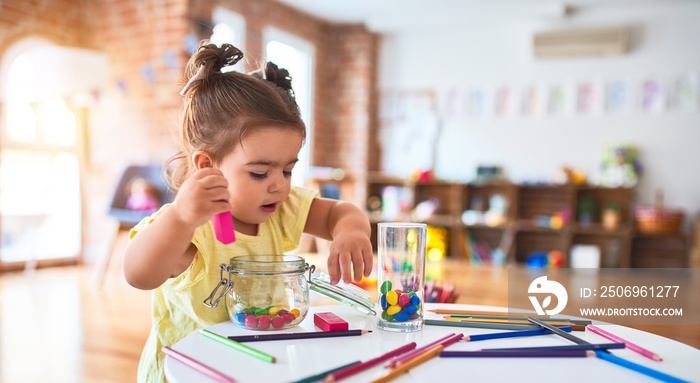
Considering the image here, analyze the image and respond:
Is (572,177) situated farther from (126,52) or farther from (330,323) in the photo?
(330,323)

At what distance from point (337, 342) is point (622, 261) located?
4.55 meters

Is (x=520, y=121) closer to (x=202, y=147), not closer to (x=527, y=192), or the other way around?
(x=527, y=192)

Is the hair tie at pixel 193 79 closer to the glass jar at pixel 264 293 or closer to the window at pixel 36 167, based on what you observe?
the glass jar at pixel 264 293

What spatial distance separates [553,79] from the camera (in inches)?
194

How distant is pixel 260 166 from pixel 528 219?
4540 mm

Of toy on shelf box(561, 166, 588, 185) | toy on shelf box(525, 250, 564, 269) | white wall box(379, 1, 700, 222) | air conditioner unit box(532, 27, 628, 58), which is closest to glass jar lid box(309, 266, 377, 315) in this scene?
toy on shelf box(525, 250, 564, 269)

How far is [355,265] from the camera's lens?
0.76 m

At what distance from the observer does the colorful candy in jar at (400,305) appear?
2.30 feet

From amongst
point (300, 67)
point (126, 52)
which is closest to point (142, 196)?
point (126, 52)

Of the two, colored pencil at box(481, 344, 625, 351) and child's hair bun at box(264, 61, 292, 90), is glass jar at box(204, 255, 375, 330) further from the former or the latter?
child's hair bun at box(264, 61, 292, 90)

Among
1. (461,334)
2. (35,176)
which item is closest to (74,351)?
(461,334)

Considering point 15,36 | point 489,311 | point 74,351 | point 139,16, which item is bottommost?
point 74,351

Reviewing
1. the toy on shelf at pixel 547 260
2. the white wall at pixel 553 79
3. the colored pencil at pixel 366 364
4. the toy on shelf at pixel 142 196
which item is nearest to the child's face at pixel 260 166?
the colored pencil at pixel 366 364

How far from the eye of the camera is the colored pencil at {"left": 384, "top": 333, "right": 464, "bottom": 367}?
0.55m
